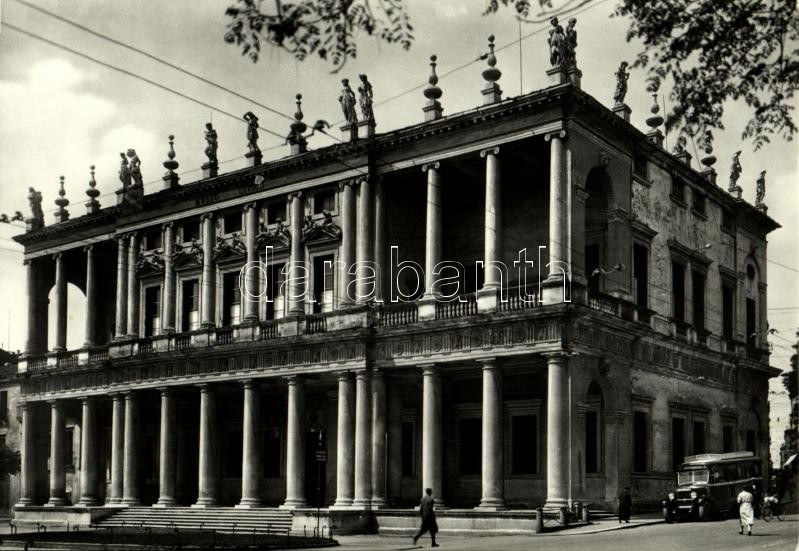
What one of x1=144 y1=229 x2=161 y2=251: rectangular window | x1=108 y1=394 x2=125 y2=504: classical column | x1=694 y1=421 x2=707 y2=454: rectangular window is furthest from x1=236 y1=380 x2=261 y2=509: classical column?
x1=694 y1=421 x2=707 y2=454: rectangular window

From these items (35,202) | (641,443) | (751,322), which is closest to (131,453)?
(35,202)

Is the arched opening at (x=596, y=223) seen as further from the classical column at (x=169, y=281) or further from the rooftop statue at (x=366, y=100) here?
the classical column at (x=169, y=281)

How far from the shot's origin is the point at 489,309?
33156mm

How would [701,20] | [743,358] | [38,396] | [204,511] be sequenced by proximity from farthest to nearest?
[38,396] < [743,358] < [204,511] < [701,20]

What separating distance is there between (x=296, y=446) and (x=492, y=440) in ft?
27.9

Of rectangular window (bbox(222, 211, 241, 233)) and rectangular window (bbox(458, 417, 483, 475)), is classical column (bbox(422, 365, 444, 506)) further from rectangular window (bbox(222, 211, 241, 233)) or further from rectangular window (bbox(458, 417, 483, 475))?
rectangular window (bbox(222, 211, 241, 233))

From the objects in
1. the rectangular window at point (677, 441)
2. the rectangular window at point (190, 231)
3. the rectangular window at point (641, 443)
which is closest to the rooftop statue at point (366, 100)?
the rectangular window at point (190, 231)

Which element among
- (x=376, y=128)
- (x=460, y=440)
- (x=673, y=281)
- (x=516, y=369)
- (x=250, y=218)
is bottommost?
(x=460, y=440)

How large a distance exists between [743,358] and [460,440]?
13.5 m

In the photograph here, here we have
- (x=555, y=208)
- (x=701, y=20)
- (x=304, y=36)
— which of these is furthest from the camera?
(x=555, y=208)

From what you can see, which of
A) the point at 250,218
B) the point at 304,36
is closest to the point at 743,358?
the point at 250,218

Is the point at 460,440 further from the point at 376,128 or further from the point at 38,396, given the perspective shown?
the point at 38,396

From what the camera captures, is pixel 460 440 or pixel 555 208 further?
pixel 460 440

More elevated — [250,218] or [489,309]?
[250,218]
